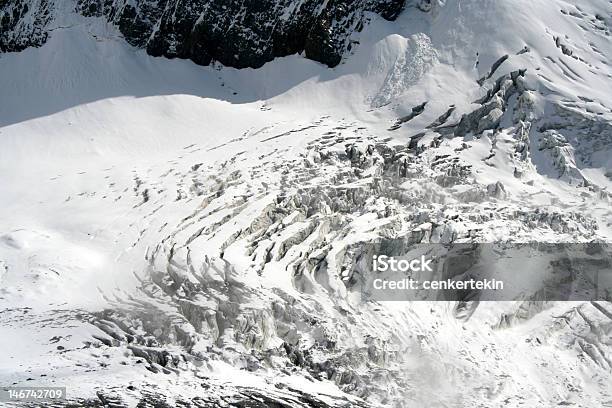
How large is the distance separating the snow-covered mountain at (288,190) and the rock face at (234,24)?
135 mm

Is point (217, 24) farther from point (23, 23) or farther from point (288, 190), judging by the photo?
point (288, 190)

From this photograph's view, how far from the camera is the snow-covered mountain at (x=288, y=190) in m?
35.8

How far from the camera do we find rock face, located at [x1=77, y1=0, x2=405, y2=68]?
55.3m

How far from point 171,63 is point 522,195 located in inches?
896

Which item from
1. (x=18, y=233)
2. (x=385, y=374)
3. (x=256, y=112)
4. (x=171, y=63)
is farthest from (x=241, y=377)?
(x=171, y=63)

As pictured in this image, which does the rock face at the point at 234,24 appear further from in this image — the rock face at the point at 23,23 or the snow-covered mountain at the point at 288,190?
the rock face at the point at 23,23

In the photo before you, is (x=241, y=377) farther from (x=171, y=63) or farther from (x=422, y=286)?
(x=171, y=63)

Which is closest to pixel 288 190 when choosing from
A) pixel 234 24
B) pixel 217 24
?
pixel 234 24

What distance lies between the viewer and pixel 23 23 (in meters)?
56.5

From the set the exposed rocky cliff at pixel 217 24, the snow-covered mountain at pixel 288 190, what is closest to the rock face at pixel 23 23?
the exposed rocky cliff at pixel 217 24

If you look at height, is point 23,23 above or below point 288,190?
above

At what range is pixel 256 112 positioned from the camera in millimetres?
51875

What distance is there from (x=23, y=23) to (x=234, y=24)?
12701mm

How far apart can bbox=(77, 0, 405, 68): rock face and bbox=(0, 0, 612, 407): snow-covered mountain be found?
0.13 m
